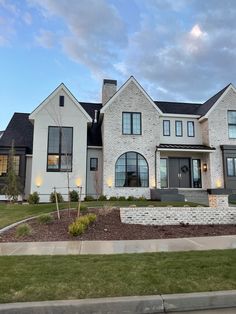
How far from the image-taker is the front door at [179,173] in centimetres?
2302

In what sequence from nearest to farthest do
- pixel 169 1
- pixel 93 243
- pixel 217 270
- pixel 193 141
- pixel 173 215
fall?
pixel 217 270 → pixel 93 243 → pixel 173 215 → pixel 169 1 → pixel 193 141

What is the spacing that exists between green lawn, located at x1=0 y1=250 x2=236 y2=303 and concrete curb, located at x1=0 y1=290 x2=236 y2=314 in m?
0.17

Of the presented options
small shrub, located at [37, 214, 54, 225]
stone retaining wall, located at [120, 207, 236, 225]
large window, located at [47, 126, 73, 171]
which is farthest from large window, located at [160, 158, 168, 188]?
small shrub, located at [37, 214, 54, 225]

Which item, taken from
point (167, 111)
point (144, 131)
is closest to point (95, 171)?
point (144, 131)

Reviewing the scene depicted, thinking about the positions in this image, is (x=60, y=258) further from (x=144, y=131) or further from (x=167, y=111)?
(x=167, y=111)

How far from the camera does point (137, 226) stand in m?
11.2

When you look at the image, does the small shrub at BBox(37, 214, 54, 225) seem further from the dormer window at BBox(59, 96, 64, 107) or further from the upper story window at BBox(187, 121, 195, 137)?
the upper story window at BBox(187, 121, 195, 137)

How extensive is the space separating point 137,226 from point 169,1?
38.0 ft

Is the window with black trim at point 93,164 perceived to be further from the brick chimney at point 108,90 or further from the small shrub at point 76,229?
the small shrub at point 76,229

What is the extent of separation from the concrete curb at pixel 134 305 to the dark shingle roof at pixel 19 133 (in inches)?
745

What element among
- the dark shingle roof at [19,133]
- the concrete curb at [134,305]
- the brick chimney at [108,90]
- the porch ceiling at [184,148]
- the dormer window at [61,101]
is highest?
the brick chimney at [108,90]

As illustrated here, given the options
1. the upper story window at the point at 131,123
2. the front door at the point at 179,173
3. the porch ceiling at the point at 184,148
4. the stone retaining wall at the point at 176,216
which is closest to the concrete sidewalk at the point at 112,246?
the stone retaining wall at the point at 176,216

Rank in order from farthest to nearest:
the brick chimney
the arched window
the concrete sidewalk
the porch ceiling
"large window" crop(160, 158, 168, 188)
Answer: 1. the brick chimney
2. "large window" crop(160, 158, 168, 188)
3. the porch ceiling
4. the arched window
5. the concrete sidewalk

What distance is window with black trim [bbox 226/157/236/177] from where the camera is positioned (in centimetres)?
2219
